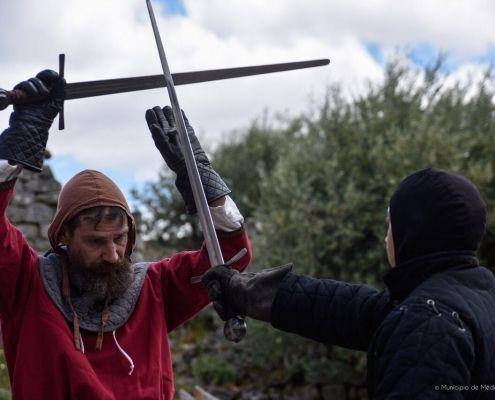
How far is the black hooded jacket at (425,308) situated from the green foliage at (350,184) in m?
4.37

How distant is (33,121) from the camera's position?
103 inches

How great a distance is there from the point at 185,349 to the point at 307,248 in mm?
2537

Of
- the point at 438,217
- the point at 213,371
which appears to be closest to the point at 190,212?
the point at 438,217

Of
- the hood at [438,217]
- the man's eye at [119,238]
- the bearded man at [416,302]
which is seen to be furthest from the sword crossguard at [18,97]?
the hood at [438,217]

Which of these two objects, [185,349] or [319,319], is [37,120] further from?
[185,349]

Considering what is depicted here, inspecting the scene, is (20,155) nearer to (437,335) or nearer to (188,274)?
(188,274)

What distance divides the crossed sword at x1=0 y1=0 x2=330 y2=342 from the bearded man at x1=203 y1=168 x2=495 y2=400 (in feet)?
0.37

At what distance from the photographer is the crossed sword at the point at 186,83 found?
99.2 inches

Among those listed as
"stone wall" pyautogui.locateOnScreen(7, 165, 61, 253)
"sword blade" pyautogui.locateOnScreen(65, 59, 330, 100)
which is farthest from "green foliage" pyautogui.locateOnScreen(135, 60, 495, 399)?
"sword blade" pyautogui.locateOnScreen(65, 59, 330, 100)

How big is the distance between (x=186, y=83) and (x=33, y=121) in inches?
23.7

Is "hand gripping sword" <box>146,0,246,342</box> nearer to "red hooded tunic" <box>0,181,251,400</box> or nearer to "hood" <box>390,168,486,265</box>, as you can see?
"red hooded tunic" <box>0,181,251,400</box>

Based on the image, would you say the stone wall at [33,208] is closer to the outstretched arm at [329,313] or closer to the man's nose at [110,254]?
the man's nose at [110,254]

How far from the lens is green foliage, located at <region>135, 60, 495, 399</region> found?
6797 millimetres

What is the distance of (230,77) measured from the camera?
2.82 metres
